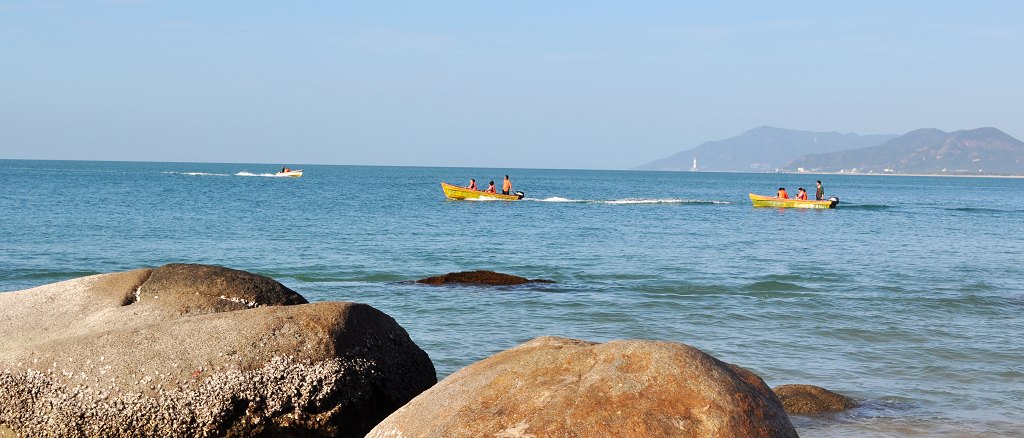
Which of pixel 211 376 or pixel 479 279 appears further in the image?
pixel 479 279

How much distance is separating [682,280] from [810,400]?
459 inches

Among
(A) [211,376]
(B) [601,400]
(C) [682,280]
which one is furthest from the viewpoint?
(C) [682,280]

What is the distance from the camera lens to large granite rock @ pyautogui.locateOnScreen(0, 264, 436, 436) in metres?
6.43

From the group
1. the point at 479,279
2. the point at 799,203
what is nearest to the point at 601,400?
the point at 479,279

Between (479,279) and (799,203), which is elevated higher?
(479,279)

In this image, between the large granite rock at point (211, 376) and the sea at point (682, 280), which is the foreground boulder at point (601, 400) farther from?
the sea at point (682, 280)

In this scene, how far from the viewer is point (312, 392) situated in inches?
260

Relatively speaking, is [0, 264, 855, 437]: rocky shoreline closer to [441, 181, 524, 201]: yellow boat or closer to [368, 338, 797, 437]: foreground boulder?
[368, 338, 797, 437]: foreground boulder

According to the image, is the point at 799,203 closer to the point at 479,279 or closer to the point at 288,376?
the point at 479,279

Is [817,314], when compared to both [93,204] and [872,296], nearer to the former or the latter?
[872,296]

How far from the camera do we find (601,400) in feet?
17.1

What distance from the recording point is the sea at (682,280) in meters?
11.2

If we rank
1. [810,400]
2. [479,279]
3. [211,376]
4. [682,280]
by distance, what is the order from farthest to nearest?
[682,280] → [479,279] → [810,400] → [211,376]

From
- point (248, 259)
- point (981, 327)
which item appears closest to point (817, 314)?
point (981, 327)
